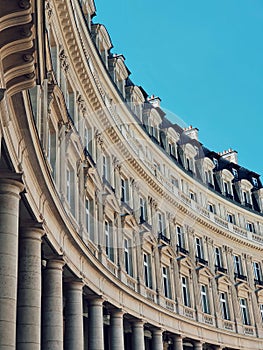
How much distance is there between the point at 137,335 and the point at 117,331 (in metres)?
3.61

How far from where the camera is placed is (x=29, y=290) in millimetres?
16828

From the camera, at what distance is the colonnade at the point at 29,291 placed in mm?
14102

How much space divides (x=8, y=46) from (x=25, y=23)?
70cm

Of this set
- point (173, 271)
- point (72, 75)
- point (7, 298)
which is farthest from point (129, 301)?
point (7, 298)

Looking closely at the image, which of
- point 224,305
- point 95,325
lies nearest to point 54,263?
point 95,325

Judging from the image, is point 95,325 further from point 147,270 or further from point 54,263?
point 147,270

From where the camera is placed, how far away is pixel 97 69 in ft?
105

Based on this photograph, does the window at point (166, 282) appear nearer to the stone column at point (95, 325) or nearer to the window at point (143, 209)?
the window at point (143, 209)

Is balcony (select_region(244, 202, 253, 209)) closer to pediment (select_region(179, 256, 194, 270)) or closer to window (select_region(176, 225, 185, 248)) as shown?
window (select_region(176, 225, 185, 248))

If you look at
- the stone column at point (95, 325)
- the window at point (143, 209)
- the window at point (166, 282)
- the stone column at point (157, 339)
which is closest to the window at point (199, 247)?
the window at point (166, 282)

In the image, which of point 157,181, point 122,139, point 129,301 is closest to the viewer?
point 129,301

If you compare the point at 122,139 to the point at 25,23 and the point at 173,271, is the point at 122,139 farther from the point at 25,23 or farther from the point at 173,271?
the point at 25,23

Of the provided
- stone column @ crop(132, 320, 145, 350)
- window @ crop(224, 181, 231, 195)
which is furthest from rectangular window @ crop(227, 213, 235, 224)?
stone column @ crop(132, 320, 145, 350)

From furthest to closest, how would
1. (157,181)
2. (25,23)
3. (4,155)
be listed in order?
1. (157,181)
2. (4,155)
3. (25,23)
